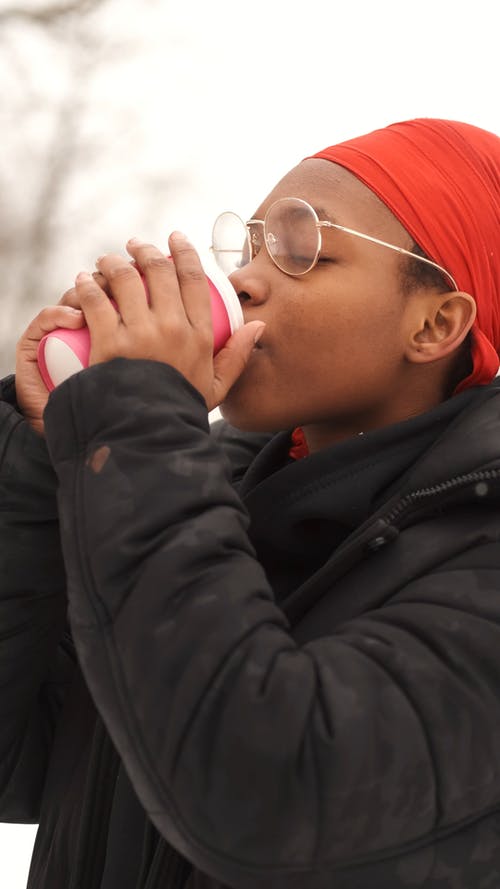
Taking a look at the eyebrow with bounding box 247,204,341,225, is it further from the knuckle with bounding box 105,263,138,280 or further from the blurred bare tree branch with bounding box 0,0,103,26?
the blurred bare tree branch with bounding box 0,0,103,26

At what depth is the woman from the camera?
2.26ft

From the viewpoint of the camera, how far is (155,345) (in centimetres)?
83

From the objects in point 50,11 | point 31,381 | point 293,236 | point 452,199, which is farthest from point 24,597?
point 50,11

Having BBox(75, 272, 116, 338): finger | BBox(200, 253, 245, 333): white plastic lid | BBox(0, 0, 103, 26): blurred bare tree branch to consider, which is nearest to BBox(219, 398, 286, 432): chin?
BBox(200, 253, 245, 333): white plastic lid

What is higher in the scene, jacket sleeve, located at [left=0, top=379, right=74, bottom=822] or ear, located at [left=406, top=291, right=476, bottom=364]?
ear, located at [left=406, top=291, right=476, bottom=364]

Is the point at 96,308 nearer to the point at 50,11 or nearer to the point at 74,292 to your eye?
the point at 74,292

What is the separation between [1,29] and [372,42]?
77 centimetres

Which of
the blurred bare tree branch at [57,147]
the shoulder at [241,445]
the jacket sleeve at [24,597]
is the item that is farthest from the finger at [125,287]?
the blurred bare tree branch at [57,147]

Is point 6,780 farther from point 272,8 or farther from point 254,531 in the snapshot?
point 272,8

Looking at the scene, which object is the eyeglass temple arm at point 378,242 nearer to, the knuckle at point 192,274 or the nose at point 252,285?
the nose at point 252,285

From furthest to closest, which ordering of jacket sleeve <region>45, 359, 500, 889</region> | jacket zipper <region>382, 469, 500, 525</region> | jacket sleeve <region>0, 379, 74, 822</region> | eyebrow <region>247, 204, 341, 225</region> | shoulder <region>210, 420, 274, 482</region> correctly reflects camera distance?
shoulder <region>210, 420, 274, 482</region> → eyebrow <region>247, 204, 341, 225</region> → jacket sleeve <region>0, 379, 74, 822</region> → jacket zipper <region>382, 469, 500, 525</region> → jacket sleeve <region>45, 359, 500, 889</region>

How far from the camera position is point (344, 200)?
3.41ft

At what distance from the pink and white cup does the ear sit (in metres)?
0.19

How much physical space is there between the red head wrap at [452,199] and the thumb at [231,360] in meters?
0.22
